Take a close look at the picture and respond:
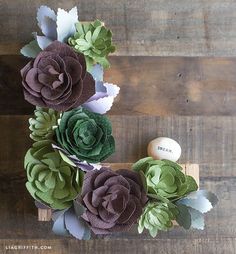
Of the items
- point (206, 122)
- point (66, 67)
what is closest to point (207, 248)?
point (206, 122)

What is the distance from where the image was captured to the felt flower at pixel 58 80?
629 mm

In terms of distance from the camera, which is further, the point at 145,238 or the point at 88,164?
the point at 145,238

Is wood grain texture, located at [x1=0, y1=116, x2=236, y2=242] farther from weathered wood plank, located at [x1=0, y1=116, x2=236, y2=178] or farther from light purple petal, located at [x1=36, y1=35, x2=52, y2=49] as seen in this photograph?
light purple petal, located at [x1=36, y1=35, x2=52, y2=49]

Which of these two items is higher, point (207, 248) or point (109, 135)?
point (109, 135)

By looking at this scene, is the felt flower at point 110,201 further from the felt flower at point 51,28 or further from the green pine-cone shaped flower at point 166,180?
the felt flower at point 51,28

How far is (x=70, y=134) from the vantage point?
0.64 metres

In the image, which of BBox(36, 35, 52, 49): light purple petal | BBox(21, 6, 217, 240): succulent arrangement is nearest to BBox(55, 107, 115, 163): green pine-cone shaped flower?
BBox(21, 6, 217, 240): succulent arrangement

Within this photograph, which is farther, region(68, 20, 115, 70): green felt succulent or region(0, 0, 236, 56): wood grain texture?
region(0, 0, 236, 56): wood grain texture

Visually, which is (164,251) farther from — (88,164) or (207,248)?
(88,164)

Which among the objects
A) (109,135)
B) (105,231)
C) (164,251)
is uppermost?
(109,135)

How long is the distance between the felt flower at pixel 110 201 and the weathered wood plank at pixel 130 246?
0.12 metres

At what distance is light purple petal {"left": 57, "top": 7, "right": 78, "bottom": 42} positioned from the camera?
673 mm

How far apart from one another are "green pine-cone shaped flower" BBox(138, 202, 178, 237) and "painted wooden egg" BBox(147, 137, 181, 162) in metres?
0.09

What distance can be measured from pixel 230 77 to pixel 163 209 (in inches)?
10.1
